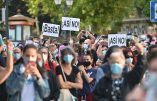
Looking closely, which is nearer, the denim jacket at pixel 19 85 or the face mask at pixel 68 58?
the denim jacket at pixel 19 85

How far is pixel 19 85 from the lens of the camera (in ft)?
19.9

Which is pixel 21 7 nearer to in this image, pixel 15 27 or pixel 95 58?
pixel 15 27

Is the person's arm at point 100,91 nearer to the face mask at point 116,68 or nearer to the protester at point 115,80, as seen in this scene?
the protester at point 115,80

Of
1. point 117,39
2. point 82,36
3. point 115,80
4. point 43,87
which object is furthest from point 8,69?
point 82,36

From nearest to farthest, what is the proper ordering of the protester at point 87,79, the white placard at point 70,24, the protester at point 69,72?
the protester at point 69,72 < the protester at point 87,79 < the white placard at point 70,24

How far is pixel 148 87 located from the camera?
6.75 ft

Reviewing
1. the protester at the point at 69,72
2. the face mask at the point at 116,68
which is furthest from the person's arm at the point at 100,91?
the protester at the point at 69,72

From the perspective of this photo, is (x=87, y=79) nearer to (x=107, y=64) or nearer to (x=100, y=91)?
(x=107, y=64)

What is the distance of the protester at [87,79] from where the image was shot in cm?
985

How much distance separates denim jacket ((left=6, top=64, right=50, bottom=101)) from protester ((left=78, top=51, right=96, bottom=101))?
3386 mm

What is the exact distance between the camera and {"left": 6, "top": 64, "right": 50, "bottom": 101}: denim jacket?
6062 mm

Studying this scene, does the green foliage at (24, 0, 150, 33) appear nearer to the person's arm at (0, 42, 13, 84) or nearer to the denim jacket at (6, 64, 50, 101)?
the person's arm at (0, 42, 13, 84)

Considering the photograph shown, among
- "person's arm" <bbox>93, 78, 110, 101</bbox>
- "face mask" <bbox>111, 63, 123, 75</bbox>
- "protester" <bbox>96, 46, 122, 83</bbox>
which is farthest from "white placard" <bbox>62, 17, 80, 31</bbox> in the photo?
"face mask" <bbox>111, 63, 123, 75</bbox>

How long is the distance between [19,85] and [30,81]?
0.44 ft
